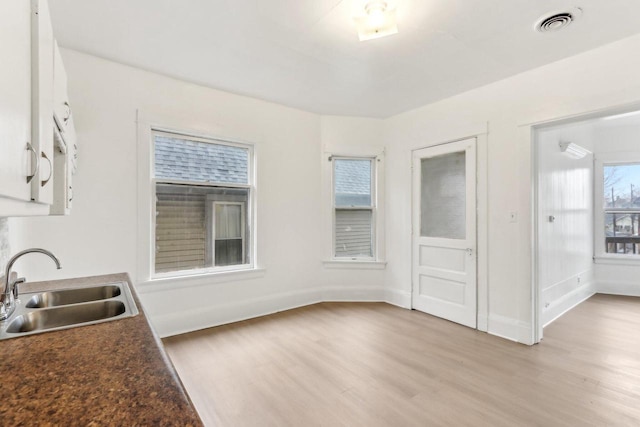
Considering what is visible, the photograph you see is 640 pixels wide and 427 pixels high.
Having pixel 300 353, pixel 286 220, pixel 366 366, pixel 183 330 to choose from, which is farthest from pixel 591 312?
pixel 183 330

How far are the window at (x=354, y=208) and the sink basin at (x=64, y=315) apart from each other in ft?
10.1

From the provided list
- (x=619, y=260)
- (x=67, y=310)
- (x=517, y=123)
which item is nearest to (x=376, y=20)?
(x=517, y=123)

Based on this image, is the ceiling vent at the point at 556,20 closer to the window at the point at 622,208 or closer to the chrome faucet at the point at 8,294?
the chrome faucet at the point at 8,294

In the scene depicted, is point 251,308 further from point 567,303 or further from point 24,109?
point 567,303

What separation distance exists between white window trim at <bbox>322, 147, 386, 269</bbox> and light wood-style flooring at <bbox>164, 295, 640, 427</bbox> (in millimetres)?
892

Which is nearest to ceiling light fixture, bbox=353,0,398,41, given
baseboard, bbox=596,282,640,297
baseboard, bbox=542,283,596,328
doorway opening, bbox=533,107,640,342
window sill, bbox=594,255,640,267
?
doorway opening, bbox=533,107,640,342

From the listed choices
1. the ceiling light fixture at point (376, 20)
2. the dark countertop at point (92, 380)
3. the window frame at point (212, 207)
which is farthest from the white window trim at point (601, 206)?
the dark countertop at point (92, 380)

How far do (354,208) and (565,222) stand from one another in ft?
9.37

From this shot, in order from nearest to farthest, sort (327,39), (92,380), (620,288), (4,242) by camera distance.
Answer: (92,380)
(4,242)
(327,39)
(620,288)

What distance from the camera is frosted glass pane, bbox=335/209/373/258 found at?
4.41 meters

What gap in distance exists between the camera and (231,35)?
7.79 ft

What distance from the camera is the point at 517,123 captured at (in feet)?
9.89

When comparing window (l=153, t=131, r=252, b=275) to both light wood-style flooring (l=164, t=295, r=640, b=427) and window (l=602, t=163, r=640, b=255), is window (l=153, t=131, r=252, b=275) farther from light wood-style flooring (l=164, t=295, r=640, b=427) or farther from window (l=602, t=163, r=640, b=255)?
window (l=602, t=163, r=640, b=255)

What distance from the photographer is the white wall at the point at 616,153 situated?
4734mm
